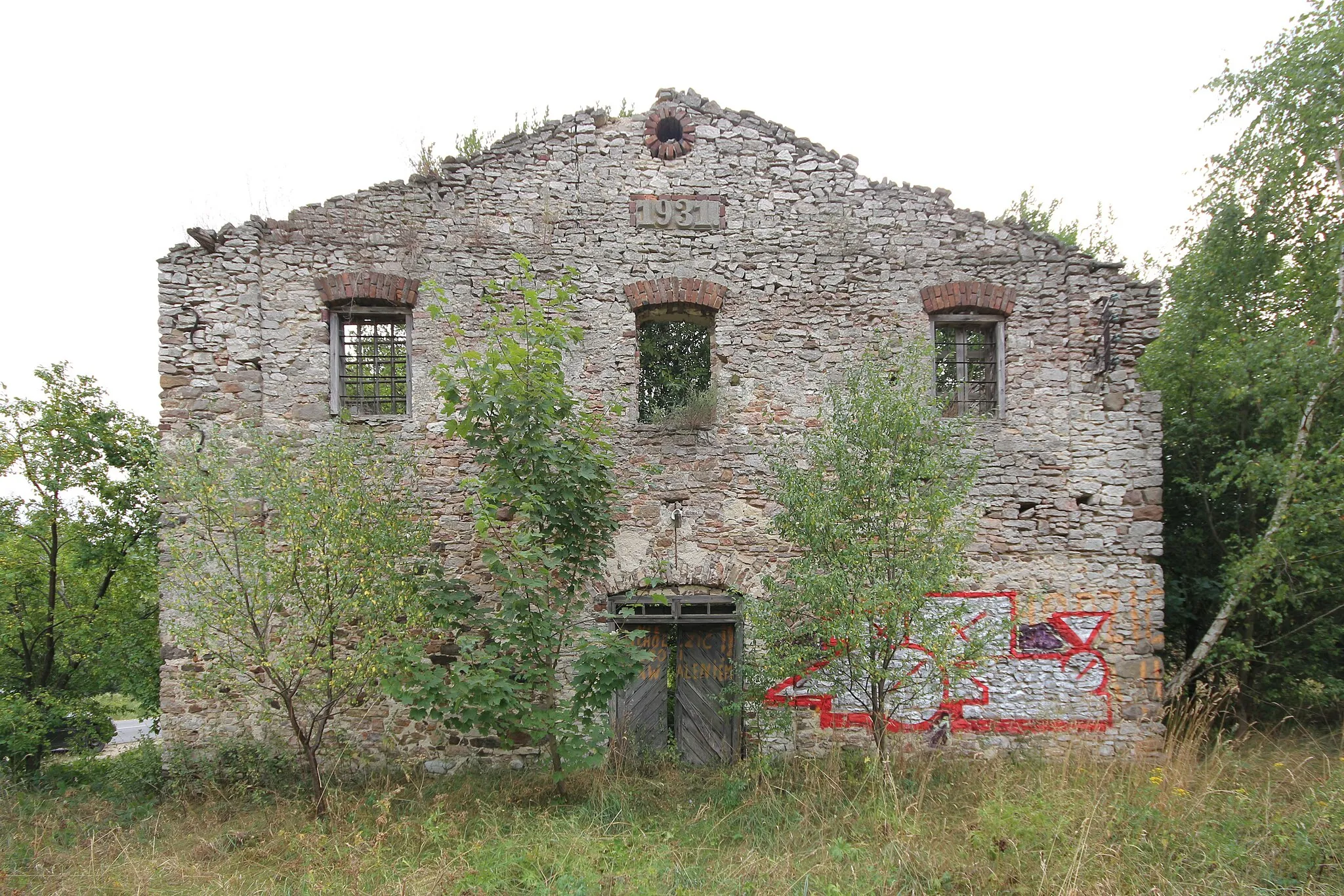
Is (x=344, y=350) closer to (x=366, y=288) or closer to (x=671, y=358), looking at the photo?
(x=366, y=288)

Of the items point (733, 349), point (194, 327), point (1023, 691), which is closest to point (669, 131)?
point (733, 349)

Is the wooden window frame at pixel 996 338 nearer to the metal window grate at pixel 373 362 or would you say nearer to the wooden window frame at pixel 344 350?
the wooden window frame at pixel 344 350

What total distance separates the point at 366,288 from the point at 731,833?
6.41m

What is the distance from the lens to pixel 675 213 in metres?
7.82

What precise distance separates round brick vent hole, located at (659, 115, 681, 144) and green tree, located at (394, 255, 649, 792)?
2889mm

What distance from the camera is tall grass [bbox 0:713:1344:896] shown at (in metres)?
4.43

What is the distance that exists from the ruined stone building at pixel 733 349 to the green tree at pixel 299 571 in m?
1.16

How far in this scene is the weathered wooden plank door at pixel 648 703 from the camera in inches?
284

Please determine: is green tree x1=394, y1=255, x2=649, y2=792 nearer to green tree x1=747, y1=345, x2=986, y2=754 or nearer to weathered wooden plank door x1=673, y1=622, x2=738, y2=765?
weathered wooden plank door x1=673, y1=622, x2=738, y2=765

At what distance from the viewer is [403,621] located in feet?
23.2

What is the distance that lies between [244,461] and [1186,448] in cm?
1106

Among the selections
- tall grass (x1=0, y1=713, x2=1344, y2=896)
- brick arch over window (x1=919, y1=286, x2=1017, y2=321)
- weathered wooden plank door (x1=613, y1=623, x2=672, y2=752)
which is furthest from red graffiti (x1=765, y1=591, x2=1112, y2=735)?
brick arch over window (x1=919, y1=286, x2=1017, y2=321)

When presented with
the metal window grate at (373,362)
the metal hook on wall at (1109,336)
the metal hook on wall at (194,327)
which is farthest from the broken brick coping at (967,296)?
the metal hook on wall at (194,327)

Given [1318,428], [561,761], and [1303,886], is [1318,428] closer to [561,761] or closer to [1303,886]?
[1303,886]
